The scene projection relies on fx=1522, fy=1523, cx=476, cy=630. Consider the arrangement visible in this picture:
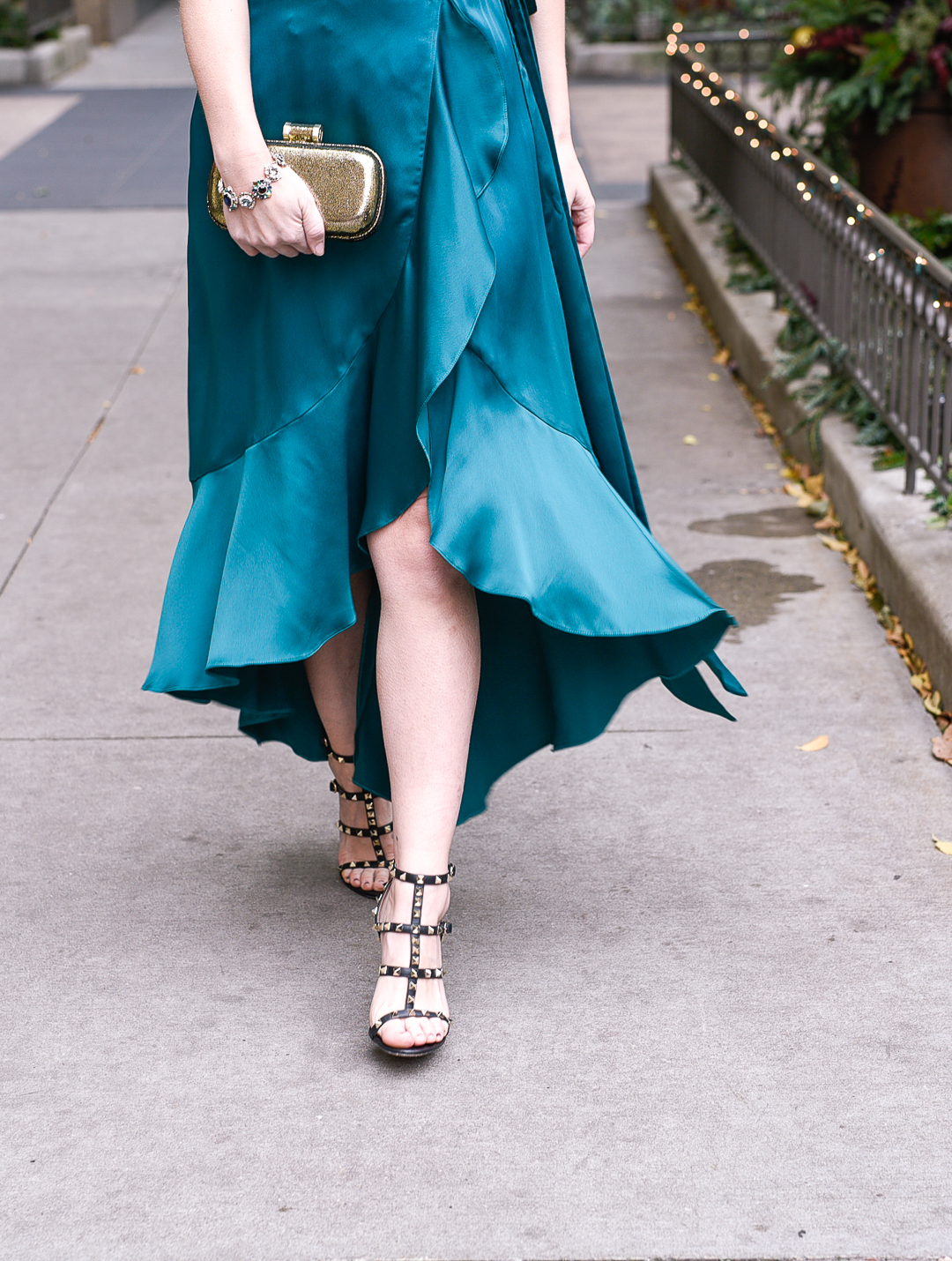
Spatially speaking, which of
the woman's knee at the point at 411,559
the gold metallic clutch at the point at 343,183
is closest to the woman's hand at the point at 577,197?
the gold metallic clutch at the point at 343,183

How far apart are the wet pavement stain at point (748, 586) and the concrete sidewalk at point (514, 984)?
2 cm

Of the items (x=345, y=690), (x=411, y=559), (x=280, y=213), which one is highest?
(x=280, y=213)

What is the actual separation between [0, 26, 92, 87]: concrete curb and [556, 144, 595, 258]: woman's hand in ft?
59.1

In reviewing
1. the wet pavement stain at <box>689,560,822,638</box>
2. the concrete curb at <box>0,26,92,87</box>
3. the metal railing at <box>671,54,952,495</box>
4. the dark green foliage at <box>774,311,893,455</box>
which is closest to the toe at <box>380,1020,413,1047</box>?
the wet pavement stain at <box>689,560,822,638</box>

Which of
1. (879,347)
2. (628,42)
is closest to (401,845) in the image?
(879,347)

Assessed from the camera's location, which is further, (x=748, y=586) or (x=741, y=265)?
(x=741, y=265)

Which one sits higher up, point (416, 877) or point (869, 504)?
point (416, 877)

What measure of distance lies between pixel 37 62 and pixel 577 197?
18.1 m

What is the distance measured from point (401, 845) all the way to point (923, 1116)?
2.76 ft

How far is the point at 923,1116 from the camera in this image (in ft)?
7.03

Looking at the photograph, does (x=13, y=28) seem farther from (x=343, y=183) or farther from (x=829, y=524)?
(x=343, y=183)

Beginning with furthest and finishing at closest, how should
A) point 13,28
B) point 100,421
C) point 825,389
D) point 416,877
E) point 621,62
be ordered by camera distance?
point 621,62
point 13,28
point 100,421
point 825,389
point 416,877

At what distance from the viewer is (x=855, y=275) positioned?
4.89m

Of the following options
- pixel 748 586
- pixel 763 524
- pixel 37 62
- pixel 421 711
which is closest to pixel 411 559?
pixel 421 711
